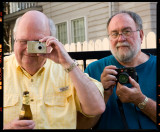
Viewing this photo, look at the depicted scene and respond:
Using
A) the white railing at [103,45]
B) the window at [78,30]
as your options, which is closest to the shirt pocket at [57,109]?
the white railing at [103,45]

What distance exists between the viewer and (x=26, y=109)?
1258 mm

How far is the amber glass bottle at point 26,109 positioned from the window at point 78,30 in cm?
607

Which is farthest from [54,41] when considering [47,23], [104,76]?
[104,76]

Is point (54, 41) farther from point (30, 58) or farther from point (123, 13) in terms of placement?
point (123, 13)

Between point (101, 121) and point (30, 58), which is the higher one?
point (30, 58)

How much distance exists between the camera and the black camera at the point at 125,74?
4.74 ft

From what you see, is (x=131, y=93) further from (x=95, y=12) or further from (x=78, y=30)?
(x=78, y=30)

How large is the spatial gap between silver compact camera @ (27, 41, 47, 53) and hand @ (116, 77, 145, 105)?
0.55m

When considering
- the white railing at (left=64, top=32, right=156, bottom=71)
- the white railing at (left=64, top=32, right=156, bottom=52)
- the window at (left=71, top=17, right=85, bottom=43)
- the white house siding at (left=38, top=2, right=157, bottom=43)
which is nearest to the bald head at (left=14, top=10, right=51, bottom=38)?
the white railing at (left=64, top=32, right=156, bottom=71)

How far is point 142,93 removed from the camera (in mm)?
1496

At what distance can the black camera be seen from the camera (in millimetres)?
1443

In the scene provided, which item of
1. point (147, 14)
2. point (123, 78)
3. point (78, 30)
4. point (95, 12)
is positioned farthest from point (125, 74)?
point (78, 30)

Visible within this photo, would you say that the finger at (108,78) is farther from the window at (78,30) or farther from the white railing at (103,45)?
the window at (78,30)

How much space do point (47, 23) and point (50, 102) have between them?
1.47 ft
